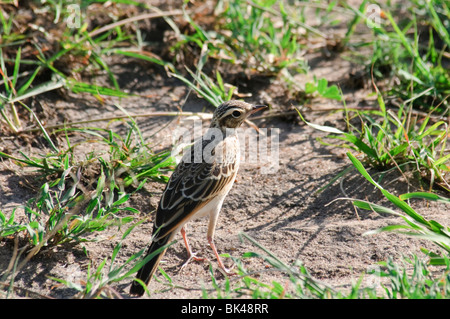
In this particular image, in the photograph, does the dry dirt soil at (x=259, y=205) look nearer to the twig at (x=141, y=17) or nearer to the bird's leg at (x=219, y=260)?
the bird's leg at (x=219, y=260)

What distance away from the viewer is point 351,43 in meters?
8.37

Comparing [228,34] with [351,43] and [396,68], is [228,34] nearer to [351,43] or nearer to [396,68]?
[351,43]

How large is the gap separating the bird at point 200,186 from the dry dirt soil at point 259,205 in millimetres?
278

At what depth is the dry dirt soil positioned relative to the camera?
198 inches

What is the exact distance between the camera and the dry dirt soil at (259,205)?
198 inches

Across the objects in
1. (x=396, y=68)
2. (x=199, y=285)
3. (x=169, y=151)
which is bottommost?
(x=199, y=285)

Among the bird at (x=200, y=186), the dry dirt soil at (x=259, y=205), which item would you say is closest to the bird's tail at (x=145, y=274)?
the bird at (x=200, y=186)

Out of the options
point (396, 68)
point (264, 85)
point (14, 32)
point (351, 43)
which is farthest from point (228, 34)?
point (14, 32)

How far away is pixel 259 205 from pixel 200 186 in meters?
0.91

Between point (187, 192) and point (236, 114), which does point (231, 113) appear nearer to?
point (236, 114)

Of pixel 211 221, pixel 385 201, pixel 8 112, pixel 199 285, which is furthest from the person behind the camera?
pixel 8 112

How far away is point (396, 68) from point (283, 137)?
188 cm

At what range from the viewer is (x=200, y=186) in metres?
5.37

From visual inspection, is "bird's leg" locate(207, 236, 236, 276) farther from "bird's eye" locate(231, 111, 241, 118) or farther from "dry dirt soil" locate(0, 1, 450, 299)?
"bird's eye" locate(231, 111, 241, 118)
